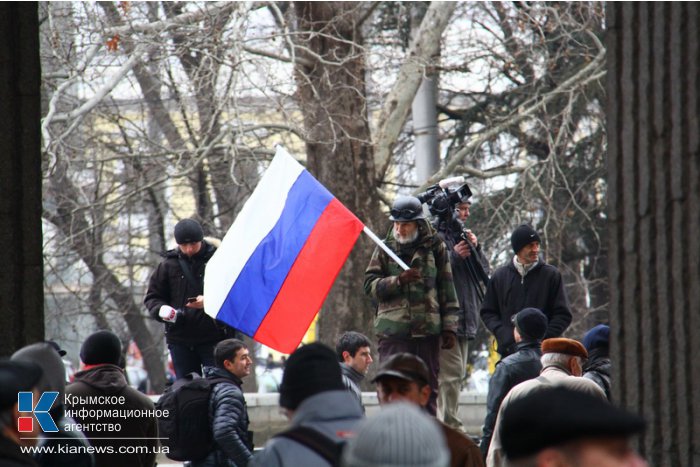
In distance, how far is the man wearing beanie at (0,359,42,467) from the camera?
12.7 feet

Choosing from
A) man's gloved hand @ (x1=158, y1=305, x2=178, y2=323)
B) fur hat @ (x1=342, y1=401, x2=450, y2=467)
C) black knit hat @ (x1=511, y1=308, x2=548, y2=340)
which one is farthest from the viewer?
man's gloved hand @ (x1=158, y1=305, x2=178, y2=323)

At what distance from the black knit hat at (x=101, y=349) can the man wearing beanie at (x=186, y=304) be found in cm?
249

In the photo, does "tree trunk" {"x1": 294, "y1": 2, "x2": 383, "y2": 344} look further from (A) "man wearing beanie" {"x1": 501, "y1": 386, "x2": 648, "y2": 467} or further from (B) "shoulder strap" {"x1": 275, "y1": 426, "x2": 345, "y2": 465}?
(A) "man wearing beanie" {"x1": 501, "y1": 386, "x2": 648, "y2": 467}

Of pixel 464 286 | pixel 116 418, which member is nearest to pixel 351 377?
pixel 116 418

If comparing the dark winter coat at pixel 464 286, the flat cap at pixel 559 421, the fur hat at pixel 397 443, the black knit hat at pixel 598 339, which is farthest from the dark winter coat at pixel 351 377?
the fur hat at pixel 397 443

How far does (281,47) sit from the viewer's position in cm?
1711

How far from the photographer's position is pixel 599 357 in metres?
8.48

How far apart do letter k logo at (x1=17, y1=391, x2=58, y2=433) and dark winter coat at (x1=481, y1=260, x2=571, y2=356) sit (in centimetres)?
476

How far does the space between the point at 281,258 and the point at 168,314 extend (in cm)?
133

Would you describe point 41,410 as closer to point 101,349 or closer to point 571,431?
point 101,349

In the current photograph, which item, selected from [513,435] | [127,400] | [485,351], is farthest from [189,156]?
[513,435]

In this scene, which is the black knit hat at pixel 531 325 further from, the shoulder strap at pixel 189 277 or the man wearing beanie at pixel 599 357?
the shoulder strap at pixel 189 277

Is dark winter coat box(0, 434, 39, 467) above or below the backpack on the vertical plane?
above

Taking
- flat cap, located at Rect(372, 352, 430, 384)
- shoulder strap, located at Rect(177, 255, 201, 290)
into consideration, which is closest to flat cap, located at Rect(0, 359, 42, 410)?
flat cap, located at Rect(372, 352, 430, 384)
